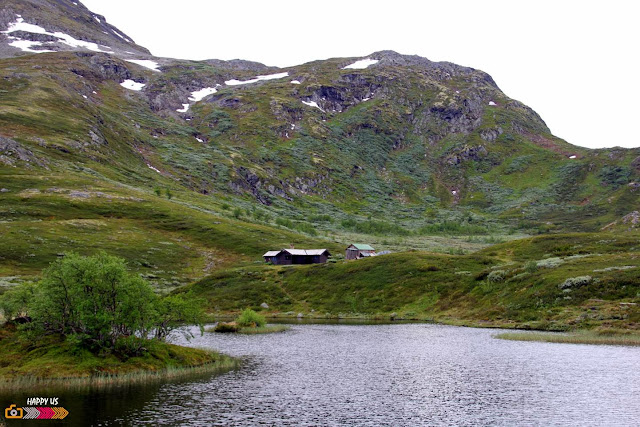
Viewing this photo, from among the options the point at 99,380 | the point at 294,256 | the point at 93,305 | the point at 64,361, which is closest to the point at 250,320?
the point at 93,305

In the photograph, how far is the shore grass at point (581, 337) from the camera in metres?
68.4

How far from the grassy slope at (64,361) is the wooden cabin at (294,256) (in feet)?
389

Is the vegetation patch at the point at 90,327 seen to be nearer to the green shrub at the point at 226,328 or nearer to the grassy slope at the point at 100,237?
the green shrub at the point at 226,328

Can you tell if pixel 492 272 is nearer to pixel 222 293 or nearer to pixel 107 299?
pixel 222 293

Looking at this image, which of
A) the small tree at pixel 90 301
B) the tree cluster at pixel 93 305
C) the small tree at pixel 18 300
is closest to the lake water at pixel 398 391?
the tree cluster at pixel 93 305

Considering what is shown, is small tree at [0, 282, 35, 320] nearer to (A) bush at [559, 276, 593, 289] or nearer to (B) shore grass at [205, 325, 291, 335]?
(B) shore grass at [205, 325, 291, 335]

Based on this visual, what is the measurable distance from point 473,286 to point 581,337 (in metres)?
46.8

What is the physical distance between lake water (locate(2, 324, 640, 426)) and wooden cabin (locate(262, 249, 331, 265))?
345 ft

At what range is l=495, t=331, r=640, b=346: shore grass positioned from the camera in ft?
225

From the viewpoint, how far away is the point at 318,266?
15750cm

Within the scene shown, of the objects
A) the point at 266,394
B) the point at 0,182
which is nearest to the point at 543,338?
the point at 266,394

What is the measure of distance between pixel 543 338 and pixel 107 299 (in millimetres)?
62773

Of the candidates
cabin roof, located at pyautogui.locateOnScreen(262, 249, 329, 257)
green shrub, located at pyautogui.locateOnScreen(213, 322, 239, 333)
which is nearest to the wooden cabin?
cabin roof, located at pyautogui.locateOnScreen(262, 249, 329, 257)

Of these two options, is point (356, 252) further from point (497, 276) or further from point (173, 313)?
point (173, 313)
